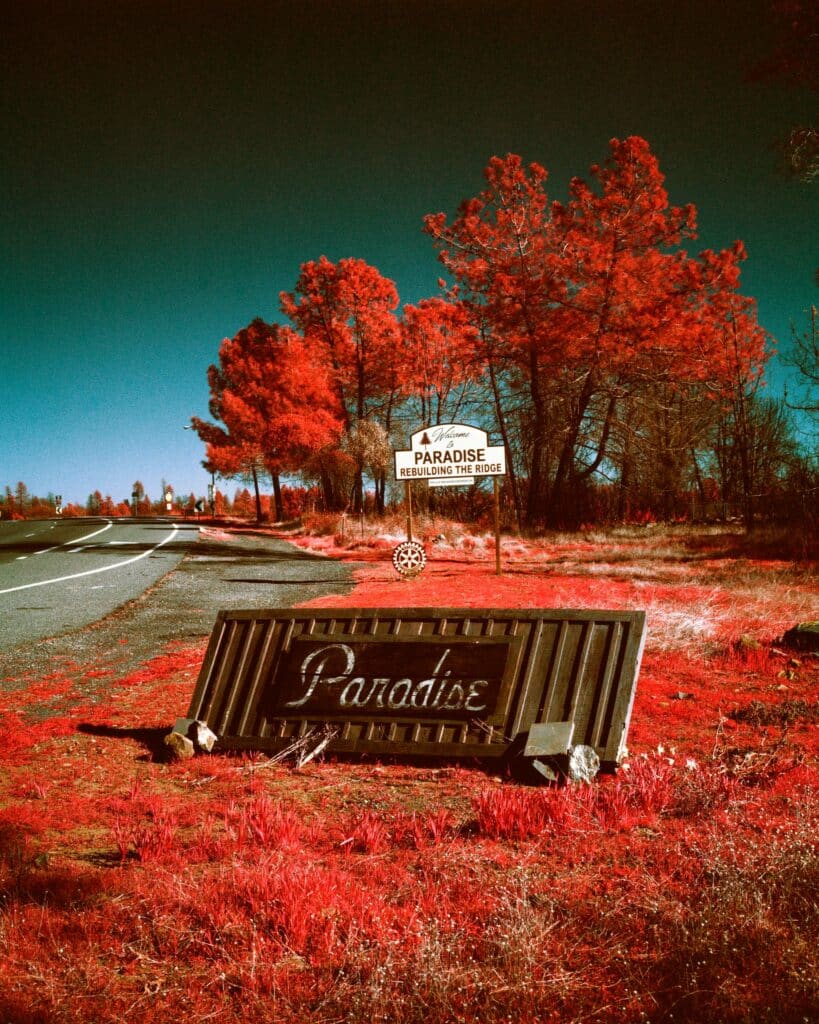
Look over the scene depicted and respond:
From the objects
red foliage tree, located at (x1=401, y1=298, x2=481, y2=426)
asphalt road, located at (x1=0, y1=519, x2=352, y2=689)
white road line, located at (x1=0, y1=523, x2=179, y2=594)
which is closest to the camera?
asphalt road, located at (x1=0, y1=519, x2=352, y2=689)

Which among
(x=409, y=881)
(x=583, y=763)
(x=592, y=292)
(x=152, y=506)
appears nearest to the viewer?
(x=409, y=881)

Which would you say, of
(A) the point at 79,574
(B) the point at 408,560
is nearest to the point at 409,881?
(B) the point at 408,560

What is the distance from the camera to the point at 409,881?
2998mm

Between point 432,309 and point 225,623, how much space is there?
31.4m

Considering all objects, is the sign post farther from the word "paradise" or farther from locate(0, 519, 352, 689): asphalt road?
the word "paradise"

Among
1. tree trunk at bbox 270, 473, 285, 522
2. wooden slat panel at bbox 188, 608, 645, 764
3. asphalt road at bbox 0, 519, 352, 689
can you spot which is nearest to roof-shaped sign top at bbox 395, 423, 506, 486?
asphalt road at bbox 0, 519, 352, 689

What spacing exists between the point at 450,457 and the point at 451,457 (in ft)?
0.08

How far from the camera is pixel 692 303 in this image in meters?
24.1

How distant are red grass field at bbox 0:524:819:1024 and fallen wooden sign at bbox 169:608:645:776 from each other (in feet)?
0.95

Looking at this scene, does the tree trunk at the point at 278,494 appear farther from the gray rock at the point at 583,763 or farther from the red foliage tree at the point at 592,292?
the gray rock at the point at 583,763

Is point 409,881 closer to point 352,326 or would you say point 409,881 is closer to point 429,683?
point 429,683

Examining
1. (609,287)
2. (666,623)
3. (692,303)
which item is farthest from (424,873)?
(692,303)

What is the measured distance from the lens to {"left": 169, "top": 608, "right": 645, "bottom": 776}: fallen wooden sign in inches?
189

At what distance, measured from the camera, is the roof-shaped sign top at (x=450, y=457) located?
1552cm
